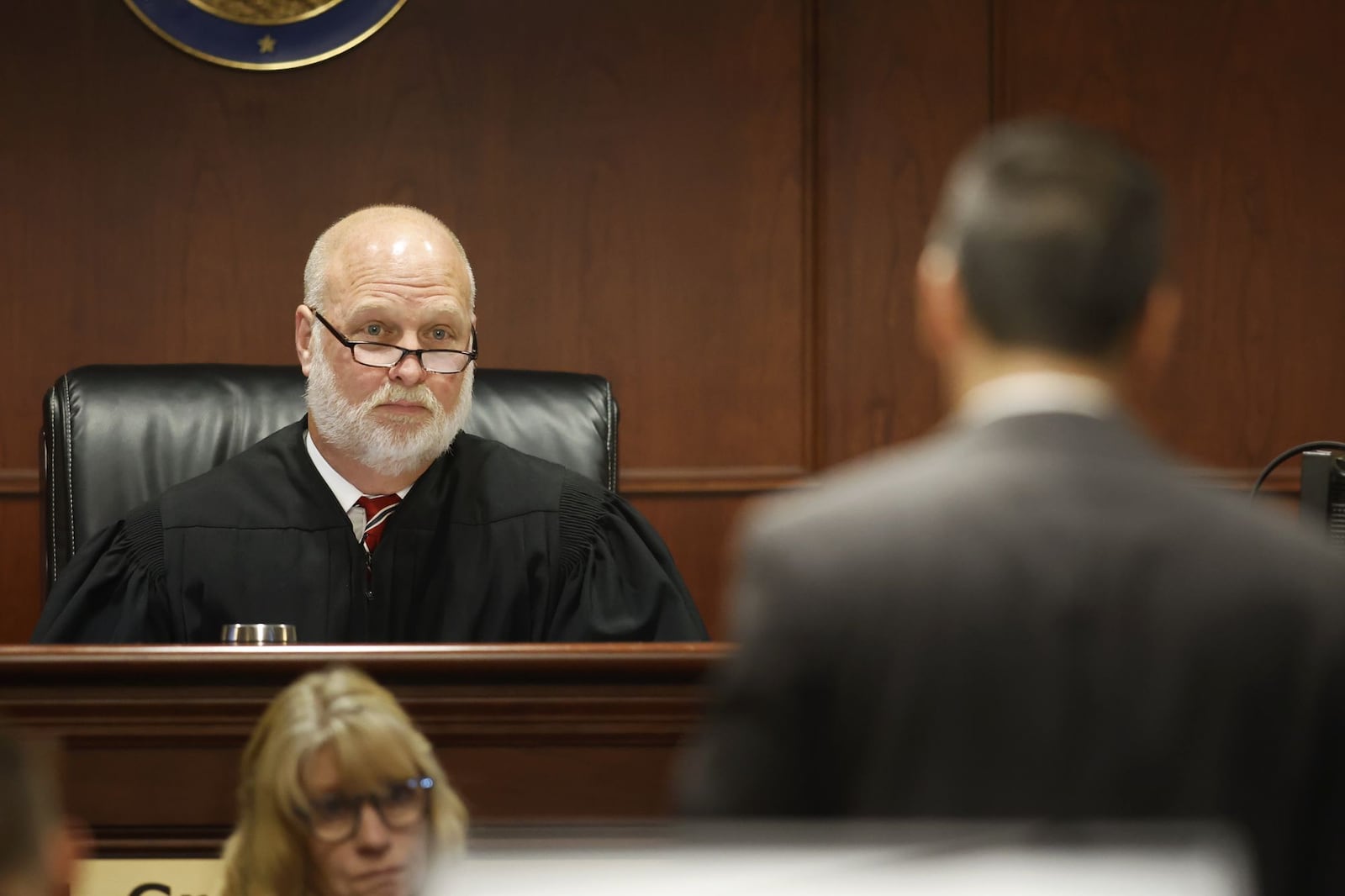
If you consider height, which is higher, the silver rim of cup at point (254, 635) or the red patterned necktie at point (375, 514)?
the red patterned necktie at point (375, 514)

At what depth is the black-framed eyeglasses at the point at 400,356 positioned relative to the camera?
313cm

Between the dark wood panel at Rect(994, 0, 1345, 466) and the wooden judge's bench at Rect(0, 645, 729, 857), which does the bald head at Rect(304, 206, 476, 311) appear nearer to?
the wooden judge's bench at Rect(0, 645, 729, 857)

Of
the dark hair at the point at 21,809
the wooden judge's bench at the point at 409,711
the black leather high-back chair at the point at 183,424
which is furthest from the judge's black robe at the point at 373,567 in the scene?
the dark hair at the point at 21,809

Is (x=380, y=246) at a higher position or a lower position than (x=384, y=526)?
higher

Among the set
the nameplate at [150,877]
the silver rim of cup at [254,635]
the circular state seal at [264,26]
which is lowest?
the nameplate at [150,877]

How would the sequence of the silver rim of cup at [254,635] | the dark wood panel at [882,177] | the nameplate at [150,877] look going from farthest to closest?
the dark wood panel at [882,177] < the silver rim of cup at [254,635] < the nameplate at [150,877]

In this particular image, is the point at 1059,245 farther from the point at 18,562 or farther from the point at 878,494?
the point at 18,562

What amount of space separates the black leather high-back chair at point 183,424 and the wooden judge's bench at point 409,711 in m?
1.26

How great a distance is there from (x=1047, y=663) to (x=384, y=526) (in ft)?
7.06

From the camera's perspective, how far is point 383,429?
307 centimetres

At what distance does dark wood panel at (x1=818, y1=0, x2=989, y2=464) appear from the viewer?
4.31 m

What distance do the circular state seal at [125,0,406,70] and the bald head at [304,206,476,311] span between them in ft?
3.74

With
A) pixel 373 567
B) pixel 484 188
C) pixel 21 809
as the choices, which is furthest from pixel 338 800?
pixel 484 188

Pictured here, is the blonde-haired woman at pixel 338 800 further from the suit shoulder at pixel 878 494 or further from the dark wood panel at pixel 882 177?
the dark wood panel at pixel 882 177
